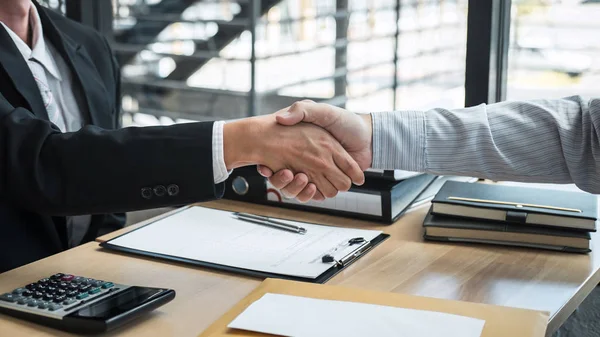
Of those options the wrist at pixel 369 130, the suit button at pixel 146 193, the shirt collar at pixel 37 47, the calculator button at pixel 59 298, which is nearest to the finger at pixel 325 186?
the wrist at pixel 369 130

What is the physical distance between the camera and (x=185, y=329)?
3.14 feet

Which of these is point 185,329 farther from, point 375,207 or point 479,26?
point 479,26

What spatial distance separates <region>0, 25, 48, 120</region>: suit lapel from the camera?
1.52 metres

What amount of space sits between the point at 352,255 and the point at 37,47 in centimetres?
90

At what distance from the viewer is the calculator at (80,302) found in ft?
3.08

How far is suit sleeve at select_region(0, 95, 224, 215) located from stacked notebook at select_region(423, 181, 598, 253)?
1.35 feet

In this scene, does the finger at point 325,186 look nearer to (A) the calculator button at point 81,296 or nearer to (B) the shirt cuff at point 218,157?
(B) the shirt cuff at point 218,157

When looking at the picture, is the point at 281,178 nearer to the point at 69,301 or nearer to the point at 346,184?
the point at 346,184

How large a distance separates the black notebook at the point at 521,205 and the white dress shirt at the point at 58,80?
2.63 feet

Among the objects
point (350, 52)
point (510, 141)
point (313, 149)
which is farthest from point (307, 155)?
point (350, 52)

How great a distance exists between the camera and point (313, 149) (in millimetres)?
1404

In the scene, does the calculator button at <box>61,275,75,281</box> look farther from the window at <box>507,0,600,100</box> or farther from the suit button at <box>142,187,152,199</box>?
the window at <box>507,0,600,100</box>

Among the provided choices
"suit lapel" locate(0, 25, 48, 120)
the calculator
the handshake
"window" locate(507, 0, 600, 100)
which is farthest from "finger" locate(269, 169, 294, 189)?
"window" locate(507, 0, 600, 100)

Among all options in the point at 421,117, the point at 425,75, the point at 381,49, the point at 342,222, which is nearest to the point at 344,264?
the point at 342,222
